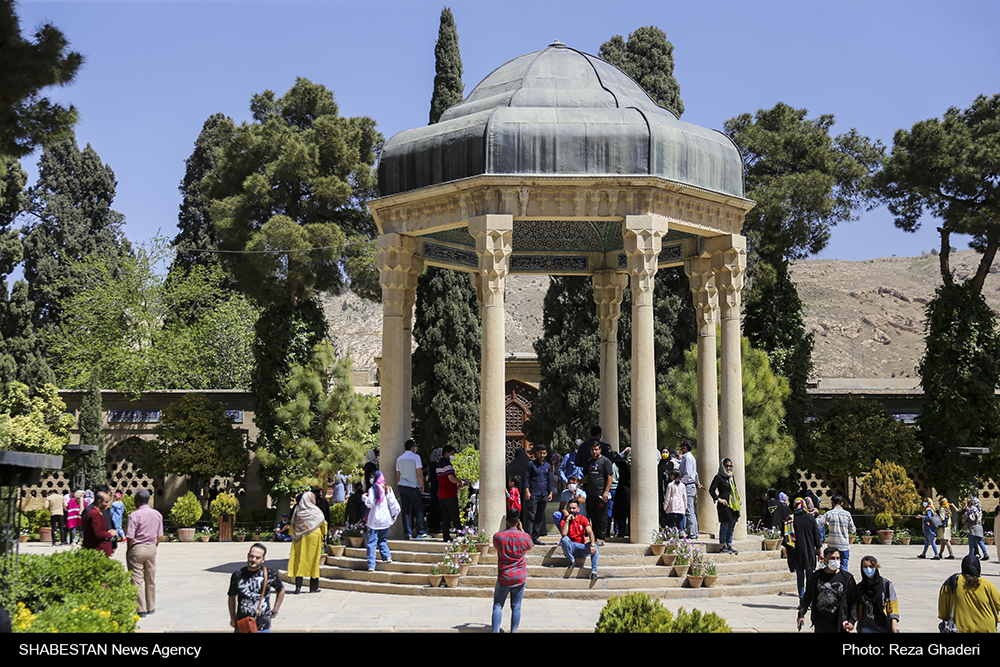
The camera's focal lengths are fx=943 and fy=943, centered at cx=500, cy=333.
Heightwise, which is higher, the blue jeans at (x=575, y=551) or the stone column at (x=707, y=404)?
the stone column at (x=707, y=404)

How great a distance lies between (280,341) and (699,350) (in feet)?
49.0

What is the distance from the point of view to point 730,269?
16109mm

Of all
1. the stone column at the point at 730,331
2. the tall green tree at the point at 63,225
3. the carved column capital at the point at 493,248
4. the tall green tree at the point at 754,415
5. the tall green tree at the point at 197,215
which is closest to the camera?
the carved column capital at the point at 493,248

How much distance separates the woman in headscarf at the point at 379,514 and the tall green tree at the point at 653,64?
2005 cm

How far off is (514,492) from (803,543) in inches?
164

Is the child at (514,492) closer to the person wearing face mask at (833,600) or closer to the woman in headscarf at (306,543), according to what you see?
the woman in headscarf at (306,543)

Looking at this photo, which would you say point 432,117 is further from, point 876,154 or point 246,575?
point 246,575

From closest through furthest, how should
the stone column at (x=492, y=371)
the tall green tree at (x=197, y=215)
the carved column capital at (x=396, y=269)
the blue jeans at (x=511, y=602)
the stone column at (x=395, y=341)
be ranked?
the blue jeans at (x=511, y=602)
the stone column at (x=492, y=371)
the stone column at (x=395, y=341)
the carved column capital at (x=396, y=269)
the tall green tree at (x=197, y=215)

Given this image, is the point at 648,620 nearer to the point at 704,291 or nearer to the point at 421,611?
the point at 421,611

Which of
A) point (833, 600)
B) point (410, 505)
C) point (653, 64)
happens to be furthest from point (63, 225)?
point (833, 600)

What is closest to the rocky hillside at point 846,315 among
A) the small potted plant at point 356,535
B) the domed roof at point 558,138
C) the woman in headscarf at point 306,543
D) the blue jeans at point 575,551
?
the domed roof at point 558,138

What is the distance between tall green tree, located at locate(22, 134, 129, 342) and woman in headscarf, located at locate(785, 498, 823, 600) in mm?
33704

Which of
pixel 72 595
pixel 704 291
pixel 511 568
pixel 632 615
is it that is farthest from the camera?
pixel 704 291

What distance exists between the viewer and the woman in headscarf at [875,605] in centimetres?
841
